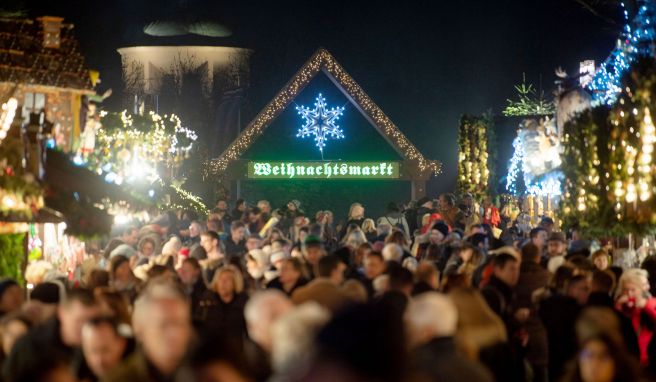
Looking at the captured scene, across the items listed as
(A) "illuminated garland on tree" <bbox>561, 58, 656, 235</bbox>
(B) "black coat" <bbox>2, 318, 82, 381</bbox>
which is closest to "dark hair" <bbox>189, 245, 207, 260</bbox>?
(A) "illuminated garland on tree" <bbox>561, 58, 656, 235</bbox>

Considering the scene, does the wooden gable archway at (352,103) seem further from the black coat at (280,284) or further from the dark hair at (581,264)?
the black coat at (280,284)

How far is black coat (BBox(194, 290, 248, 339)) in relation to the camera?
1293cm

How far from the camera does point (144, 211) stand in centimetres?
A: 1797

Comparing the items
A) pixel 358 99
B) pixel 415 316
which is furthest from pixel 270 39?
pixel 415 316

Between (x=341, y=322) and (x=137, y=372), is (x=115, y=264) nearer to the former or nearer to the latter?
(x=137, y=372)

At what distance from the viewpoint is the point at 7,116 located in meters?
17.4

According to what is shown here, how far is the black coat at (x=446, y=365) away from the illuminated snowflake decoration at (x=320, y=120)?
38940mm

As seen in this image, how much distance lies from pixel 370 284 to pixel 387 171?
34193 mm

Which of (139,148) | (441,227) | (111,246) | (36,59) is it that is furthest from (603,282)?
(139,148)

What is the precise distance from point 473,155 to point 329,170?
11.8m

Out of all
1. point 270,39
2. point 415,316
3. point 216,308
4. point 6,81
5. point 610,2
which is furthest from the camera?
point 270,39

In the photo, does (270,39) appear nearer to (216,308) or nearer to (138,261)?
(138,261)

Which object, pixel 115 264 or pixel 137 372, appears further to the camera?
pixel 115 264

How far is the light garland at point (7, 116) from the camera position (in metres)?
16.8
